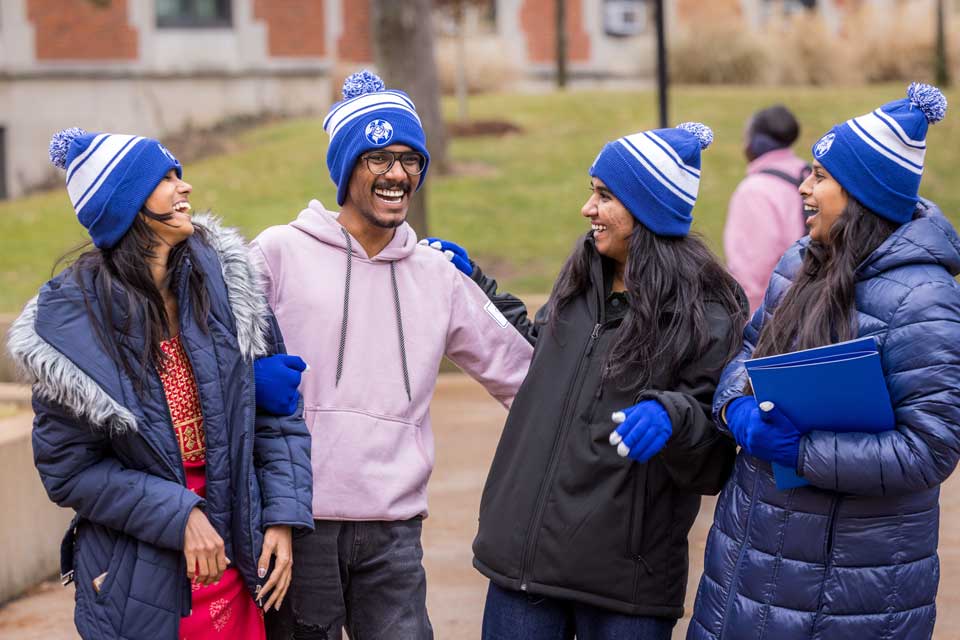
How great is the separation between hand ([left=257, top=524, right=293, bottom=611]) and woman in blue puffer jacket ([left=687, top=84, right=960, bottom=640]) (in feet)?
3.38

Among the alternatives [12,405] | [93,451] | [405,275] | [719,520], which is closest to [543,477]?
[719,520]

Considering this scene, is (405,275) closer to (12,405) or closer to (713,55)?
(12,405)

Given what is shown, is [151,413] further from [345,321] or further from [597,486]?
[597,486]

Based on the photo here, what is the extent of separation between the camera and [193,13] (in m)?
22.7

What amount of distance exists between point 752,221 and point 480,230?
7446 mm

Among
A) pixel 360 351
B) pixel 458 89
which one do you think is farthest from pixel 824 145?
pixel 458 89

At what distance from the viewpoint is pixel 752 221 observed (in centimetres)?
709

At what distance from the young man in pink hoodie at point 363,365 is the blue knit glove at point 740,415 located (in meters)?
0.92

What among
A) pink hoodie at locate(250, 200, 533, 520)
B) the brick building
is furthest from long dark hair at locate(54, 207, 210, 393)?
the brick building

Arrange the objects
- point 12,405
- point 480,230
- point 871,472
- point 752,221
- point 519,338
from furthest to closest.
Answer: point 480,230
point 752,221
point 12,405
point 519,338
point 871,472

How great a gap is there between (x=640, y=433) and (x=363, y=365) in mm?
865

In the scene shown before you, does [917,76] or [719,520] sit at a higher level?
[917,76]

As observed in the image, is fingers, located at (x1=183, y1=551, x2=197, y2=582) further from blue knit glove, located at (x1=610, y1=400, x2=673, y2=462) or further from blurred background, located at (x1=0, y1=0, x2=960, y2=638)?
blurred background, located at (x1=0, y1=0, x2=960, y2=638)

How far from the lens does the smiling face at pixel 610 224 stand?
11.3 ft
